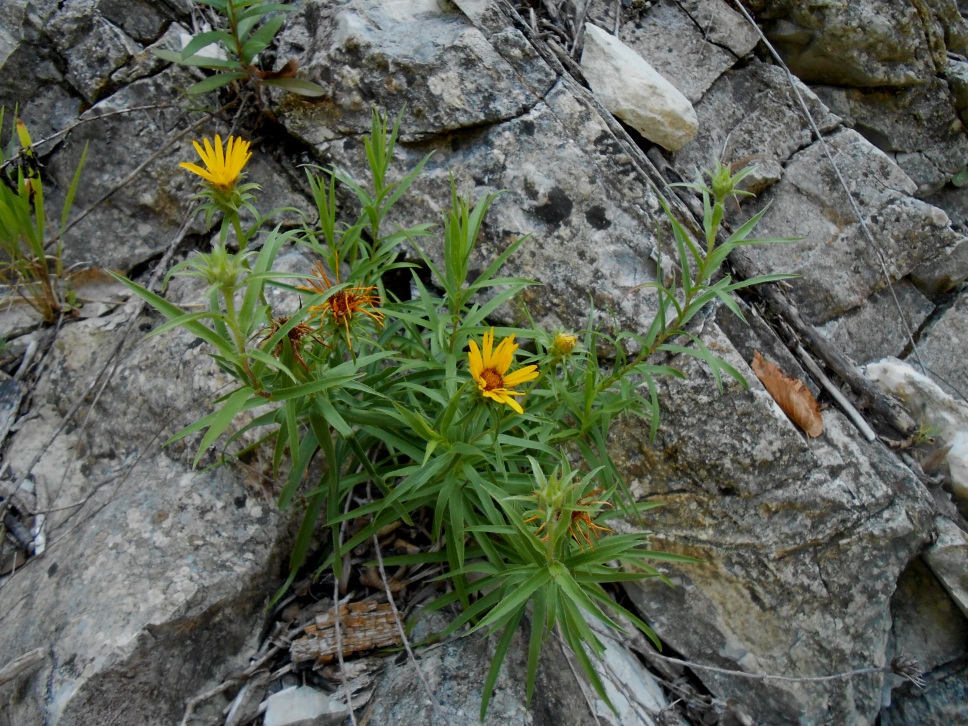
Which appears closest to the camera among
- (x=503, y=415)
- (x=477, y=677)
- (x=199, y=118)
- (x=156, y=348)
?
(x=503, y=415)

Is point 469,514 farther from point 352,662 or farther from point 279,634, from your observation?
point 279,634

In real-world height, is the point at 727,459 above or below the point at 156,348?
above

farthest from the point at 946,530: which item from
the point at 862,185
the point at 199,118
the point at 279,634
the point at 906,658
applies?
the point at 199,118

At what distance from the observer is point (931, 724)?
2.03m

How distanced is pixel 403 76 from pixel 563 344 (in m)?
1.22

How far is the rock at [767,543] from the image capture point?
1966mm

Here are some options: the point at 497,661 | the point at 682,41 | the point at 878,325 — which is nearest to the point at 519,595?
the point at 497,661

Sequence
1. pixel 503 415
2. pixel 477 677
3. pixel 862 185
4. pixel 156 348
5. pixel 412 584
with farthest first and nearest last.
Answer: pixel 862 185 < pixel 156 348 < pixel 412 584 < pixel 477 677 < pixel 503 415

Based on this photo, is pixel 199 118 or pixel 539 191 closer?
pixel 539 191

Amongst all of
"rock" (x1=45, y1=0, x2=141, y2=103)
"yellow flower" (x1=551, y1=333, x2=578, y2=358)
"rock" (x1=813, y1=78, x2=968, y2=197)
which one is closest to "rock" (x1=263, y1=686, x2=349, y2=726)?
"yellow flower" (x1=551, y1=333, x2=578, y2=358)

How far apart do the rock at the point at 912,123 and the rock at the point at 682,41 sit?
0.51 metres

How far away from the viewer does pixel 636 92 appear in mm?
2334

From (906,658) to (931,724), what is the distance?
200mm

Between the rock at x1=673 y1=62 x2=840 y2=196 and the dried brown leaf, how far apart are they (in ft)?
2.79
